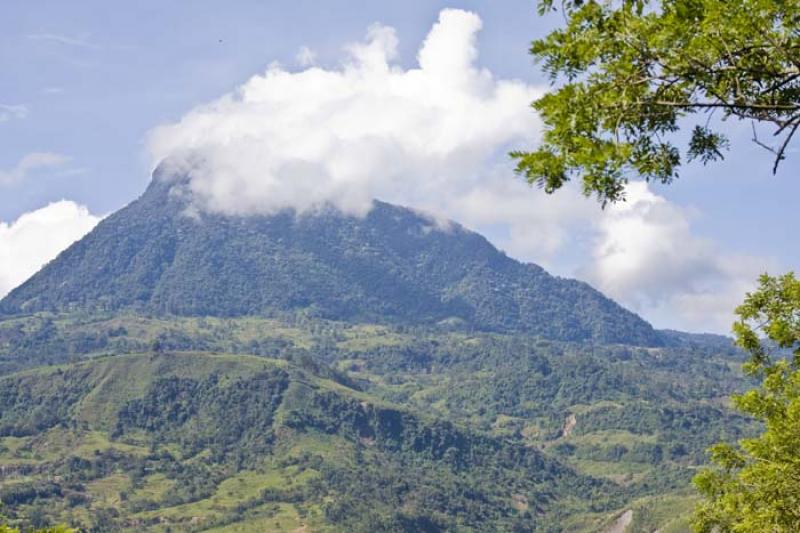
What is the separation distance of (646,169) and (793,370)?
66.2ft

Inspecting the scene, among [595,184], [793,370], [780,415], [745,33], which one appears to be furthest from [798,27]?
[793,370]

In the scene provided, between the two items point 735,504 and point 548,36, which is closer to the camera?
point 548,36

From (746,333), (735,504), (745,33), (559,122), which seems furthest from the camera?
(746,333)

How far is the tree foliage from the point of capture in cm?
2630

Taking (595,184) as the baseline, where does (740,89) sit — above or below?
above

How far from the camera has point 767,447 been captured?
1137 inches

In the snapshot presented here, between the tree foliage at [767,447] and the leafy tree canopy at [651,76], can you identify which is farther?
the tree foliage at [767,447]

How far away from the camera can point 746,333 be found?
3216 centimetres

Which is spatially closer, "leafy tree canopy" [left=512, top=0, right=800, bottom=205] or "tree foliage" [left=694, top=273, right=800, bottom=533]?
"leafy tree canopy" [left=512, top=0, right=800, bottom=205]

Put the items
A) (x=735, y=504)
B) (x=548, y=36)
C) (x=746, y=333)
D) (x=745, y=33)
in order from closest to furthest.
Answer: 1. (x=745, y=33)
2. (x=548, y=36)
3. (x=735, y=504)
4. (x=746, y=333)

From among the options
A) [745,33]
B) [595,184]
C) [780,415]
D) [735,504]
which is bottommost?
[735,504]

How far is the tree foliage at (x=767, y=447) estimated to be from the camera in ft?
86.3

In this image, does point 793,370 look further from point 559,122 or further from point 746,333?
point 559,122

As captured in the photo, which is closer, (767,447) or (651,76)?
(651,76)
